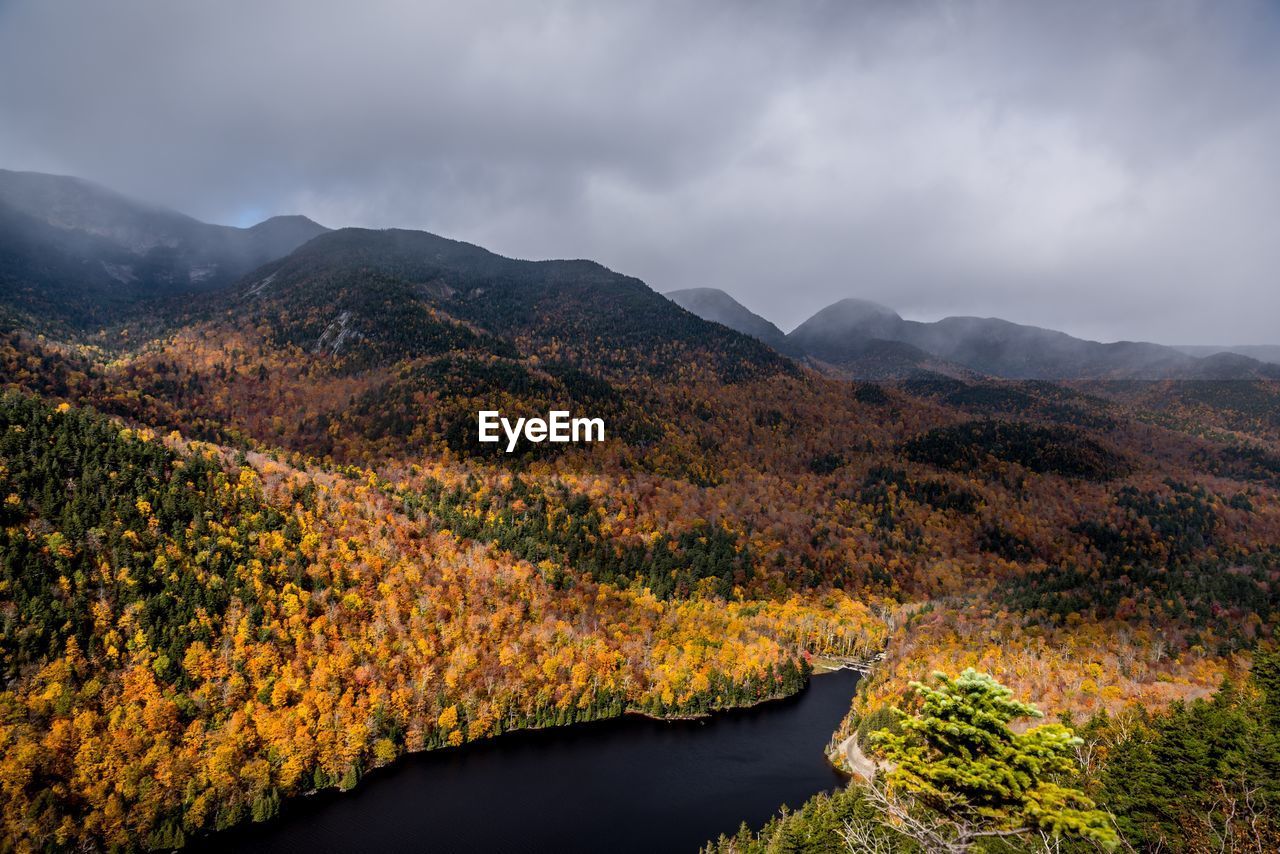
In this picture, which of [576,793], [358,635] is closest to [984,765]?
[576,793]

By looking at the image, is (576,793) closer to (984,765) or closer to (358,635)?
(358,635)

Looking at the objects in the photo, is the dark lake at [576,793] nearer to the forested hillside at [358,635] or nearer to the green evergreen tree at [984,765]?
the forested hillside at [358,635]

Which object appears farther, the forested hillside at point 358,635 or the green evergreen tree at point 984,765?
the forested hillside at point 358,635

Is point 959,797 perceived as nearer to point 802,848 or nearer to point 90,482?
point 802,848

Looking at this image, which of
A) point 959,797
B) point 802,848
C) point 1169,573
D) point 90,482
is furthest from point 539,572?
point 1169,573

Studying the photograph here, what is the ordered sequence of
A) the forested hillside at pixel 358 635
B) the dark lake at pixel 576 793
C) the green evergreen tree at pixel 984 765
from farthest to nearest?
the forested hillside at pixel 358 635
the dark lake at pixel 576 793
the green evergreen tree at pixel 984 765

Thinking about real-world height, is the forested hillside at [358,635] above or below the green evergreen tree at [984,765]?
below

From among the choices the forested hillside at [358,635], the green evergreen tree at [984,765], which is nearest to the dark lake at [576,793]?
the forested hillside at [358,635]

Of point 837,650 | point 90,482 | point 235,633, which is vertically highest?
point 90,482
